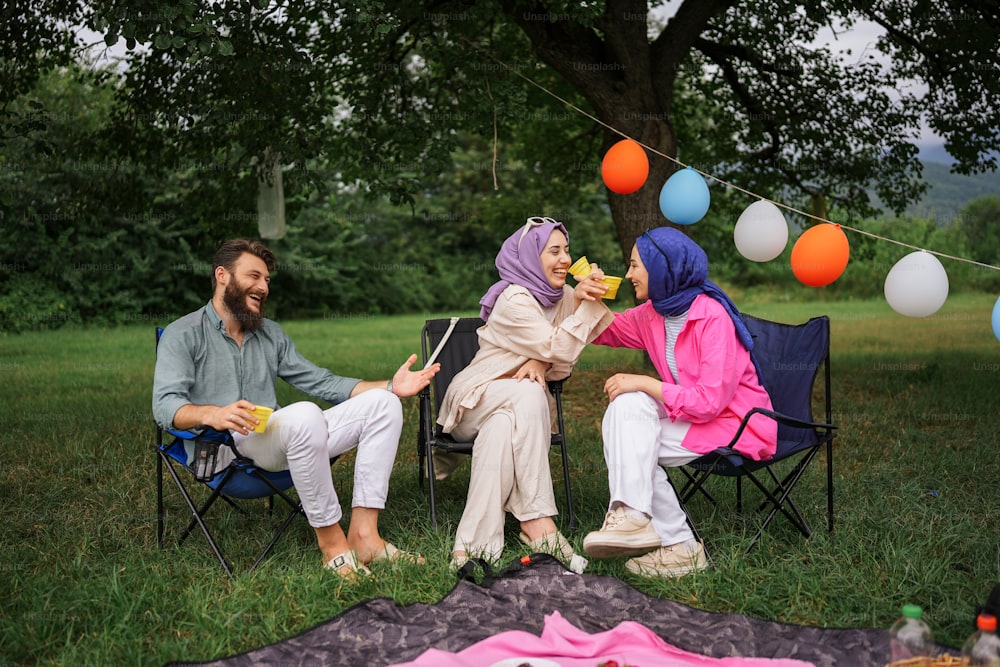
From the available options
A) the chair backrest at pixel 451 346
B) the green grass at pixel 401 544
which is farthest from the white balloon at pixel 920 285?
the chair backrest at pixel 451 346

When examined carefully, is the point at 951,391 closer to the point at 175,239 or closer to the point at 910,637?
the point at 910,637

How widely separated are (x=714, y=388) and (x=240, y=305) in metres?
1.72

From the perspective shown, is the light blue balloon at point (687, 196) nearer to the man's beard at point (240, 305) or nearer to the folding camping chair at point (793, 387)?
the folding camping chair at point (793, 387)

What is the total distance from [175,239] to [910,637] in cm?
1458

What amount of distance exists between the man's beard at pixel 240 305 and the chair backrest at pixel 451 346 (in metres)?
0.81

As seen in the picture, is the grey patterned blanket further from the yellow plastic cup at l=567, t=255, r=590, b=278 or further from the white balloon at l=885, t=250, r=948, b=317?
the white balloon at l=885, t=250, r=948, b=317

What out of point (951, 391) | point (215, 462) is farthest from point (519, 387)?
point (951, 391)

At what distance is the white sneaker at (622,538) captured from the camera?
10.5 ft

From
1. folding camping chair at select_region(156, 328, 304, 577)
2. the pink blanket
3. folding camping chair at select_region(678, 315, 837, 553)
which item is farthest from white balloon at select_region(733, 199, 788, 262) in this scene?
folding camping chair at select_region(156, 328, 304, 577)

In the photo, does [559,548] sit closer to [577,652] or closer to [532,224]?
[577,652]

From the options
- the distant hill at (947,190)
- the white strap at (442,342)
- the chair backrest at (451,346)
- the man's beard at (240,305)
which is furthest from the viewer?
the distant hill at (947,190)

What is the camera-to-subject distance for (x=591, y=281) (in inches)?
141

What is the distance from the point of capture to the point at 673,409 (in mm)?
3426

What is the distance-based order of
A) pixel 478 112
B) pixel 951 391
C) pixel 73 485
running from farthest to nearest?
pixel 951 391, pixel 478 112, pixel 73 485
